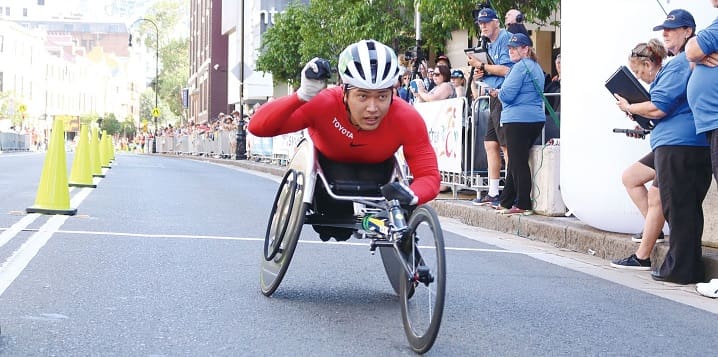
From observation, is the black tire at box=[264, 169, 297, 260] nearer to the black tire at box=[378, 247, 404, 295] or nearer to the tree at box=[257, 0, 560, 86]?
the black tire at box=[378, 247, 404, 295]

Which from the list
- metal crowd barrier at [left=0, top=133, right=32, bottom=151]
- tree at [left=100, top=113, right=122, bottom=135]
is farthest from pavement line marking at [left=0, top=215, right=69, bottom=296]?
tree at [left=100, top=113, right=122, bottom=135]

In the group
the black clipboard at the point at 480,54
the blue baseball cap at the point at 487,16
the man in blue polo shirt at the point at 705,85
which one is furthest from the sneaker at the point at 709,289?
the blue baseball cap at the point at 487,16

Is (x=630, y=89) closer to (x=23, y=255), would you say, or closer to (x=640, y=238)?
(x=640, y=238)

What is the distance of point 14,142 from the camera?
64.6 m

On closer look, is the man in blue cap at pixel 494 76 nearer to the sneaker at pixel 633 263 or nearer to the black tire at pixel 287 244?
the sneaker at pixel 633 263

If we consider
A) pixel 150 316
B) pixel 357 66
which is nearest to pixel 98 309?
pixel 150 316

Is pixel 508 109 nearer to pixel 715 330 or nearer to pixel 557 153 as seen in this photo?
pixel 557 153

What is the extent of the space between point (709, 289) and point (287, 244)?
3100 millimetres

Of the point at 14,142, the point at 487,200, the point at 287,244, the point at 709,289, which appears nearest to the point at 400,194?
the point at 287,244

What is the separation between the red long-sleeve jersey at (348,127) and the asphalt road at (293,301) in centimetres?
93

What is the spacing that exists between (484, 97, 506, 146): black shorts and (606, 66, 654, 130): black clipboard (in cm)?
385

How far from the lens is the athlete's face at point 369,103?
19.1ft

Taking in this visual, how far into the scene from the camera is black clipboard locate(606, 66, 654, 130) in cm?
834

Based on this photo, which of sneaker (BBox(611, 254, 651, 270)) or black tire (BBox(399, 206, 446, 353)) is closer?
black tire (BBox(399, 206, 446, 353))
